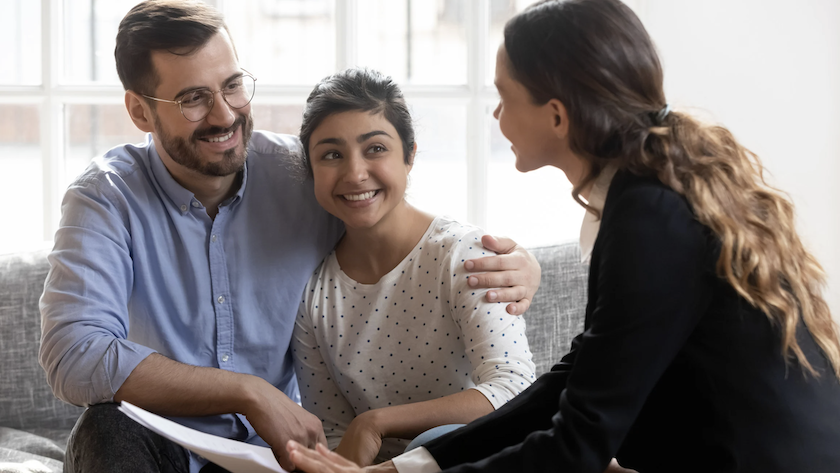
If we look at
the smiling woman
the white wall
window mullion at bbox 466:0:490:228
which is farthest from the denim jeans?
the white wall

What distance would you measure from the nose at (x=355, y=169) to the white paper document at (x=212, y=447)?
1.85 feet

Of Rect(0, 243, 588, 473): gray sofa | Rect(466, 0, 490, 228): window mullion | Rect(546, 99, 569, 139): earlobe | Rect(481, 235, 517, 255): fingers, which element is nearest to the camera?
Rect(546, 99, 569, 139): earlobe

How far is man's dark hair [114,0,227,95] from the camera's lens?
160 centimetres

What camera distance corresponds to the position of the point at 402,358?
Answer: 1.58 m

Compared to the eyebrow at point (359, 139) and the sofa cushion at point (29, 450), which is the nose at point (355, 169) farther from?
the sofa cushion at point (29, 450)

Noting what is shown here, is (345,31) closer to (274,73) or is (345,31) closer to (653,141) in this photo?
(274,73)

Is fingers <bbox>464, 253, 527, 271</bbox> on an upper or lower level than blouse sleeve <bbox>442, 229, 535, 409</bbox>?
upper

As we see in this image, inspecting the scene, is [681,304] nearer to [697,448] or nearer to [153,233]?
[697,448]

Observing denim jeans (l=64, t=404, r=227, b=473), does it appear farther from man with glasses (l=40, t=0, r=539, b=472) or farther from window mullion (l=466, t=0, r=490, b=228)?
window mullion (l=466, t=0, r=490, b=228)

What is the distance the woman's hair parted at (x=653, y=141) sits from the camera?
0.94 meters

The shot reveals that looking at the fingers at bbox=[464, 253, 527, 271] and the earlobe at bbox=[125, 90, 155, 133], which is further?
the earlobe at bbox=[125, 90, 155, 133]

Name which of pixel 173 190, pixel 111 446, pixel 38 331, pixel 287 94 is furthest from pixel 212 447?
pixel 287 94

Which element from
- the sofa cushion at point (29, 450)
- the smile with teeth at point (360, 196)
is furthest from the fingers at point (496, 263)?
the sofa cushion at point (29, 450)

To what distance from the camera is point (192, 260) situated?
1618 millimetres
